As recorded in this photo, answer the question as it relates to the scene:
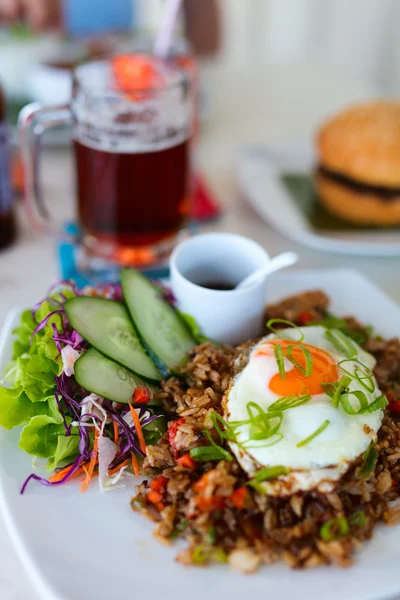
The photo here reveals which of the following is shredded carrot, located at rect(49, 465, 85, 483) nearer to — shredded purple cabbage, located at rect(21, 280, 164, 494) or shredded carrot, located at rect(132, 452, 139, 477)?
shredded purple cabbage, located at rect(21, 280, 164, 494)

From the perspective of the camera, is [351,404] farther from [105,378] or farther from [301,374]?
[105,378]

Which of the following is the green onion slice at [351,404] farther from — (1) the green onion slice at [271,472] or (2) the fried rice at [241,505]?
(1) the green onion slice at [271,472]

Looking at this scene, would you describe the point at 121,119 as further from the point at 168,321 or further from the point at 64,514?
the point at 64,514

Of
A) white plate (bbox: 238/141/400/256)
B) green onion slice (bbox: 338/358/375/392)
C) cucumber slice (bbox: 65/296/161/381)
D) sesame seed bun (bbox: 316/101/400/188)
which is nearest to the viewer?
green onion slice (bbox: 338/358/375/392)

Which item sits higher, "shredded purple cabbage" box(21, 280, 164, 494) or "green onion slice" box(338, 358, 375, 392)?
"green onion slice" box(338, 358, 375, 392)

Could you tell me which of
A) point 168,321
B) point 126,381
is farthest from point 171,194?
point 126,381

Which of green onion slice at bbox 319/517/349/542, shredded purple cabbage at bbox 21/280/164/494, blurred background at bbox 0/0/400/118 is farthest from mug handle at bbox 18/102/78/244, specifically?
blurred background at bbox 0/0/400/118
